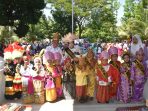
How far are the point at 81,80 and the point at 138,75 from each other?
1.35m

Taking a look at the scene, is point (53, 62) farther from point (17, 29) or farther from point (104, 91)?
point (17, 29)

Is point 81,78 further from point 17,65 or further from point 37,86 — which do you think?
point 17,65

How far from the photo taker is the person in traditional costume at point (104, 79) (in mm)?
9930

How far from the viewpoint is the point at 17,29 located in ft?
140

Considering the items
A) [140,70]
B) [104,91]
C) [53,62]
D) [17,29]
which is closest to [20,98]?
[53,62]

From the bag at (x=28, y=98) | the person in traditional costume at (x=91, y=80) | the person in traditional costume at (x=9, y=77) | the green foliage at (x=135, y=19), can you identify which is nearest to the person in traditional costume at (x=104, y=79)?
the person in traditional costume at (x=91, y=80)

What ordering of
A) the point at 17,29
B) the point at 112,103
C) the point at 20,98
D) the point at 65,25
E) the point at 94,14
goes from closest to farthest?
the point at 112,103, the point at 20,98, the point at 17,29, the point at 94,14, the point at 65,25

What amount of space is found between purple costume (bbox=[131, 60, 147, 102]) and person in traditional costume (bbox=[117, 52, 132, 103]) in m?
0.12

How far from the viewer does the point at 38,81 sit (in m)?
10.1

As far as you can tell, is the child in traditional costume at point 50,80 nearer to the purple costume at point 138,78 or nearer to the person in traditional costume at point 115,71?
the person in traditional costume at point 115,71

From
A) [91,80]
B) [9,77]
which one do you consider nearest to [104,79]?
[91,80]

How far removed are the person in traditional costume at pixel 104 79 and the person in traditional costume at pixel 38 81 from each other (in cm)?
130

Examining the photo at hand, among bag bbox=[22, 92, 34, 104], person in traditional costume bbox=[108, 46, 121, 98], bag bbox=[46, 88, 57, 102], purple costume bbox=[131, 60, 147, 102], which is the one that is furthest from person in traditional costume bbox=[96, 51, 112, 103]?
bag bbox=[22, 92, 34, 104]

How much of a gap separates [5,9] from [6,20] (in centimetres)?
155
